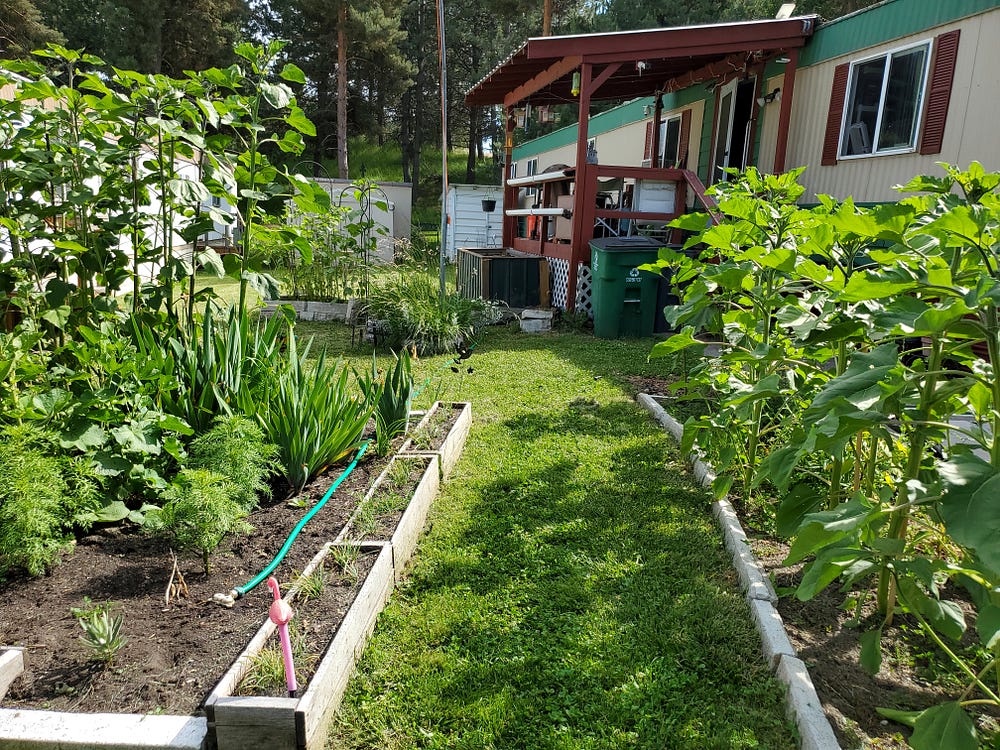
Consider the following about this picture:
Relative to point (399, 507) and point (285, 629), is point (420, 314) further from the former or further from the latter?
point (285, 629)

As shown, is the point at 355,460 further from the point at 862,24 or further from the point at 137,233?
the point at 862,24

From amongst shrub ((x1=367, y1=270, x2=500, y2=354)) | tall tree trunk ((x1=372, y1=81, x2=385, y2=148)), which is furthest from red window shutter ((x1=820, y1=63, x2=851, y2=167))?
tall tree trunk ((x1=372, y1=81, x2=385, y2=148))

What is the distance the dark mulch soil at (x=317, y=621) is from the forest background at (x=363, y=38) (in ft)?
74.1

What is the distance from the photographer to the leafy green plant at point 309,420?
312cm

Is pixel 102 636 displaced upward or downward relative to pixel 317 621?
upward

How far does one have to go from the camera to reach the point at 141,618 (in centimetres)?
219

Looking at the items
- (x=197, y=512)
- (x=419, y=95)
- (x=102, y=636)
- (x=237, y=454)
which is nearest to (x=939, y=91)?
(x=237, y=454)

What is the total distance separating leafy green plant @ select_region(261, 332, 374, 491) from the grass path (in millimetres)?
636

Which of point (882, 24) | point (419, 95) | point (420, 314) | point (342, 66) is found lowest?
point (420, 314)

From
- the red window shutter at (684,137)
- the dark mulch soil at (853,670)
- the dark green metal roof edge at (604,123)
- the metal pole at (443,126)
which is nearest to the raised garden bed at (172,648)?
the dark mulch soil at (853,670)

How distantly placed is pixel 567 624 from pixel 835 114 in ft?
27.0

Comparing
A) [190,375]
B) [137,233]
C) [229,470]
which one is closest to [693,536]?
[229,470]

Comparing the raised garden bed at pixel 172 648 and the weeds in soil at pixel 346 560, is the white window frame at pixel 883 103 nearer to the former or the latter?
the raised garden bed at pixel 172 648

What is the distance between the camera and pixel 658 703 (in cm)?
209
